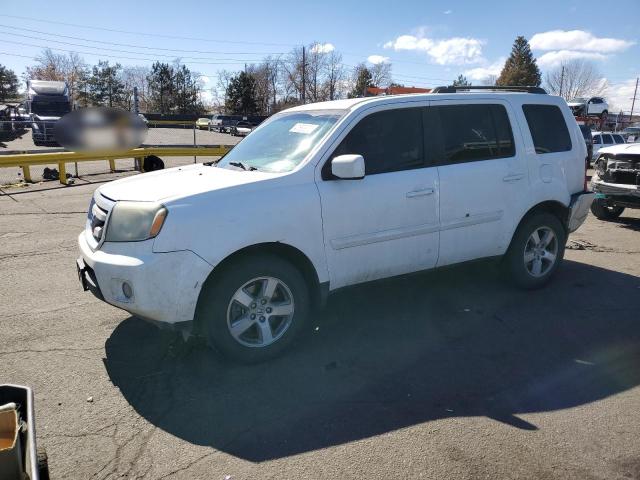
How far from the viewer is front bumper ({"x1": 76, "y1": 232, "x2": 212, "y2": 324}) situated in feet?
11.0

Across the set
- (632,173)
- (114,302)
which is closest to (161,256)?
(114,302)

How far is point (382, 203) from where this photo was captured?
13.6ft

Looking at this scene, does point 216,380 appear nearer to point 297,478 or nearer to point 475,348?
point 297,478

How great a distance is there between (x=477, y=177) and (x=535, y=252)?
1279 millimetres

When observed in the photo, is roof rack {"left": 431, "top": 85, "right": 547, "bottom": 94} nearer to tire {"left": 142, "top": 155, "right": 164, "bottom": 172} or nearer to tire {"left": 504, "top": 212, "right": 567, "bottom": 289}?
tire {"left": 504, "top": 212, "right": 567, "bottom": 289}

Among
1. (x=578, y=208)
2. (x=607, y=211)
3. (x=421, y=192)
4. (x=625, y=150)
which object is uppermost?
(x=625, y=150)

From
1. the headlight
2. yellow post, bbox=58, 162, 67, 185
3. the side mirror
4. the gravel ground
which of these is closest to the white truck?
yellow post, bbox=58, 162, 67, 185

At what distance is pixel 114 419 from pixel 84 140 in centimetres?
941

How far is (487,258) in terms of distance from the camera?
500 centimetres

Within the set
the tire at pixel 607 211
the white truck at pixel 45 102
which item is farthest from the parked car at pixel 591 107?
the white truck at pixel 45 102

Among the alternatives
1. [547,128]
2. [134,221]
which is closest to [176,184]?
[134,221]

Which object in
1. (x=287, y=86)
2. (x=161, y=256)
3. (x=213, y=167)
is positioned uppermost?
(x=287, y=86)

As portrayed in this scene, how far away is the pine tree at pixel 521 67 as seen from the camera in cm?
8325

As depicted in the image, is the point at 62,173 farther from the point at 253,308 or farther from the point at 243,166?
the point at 253,308
